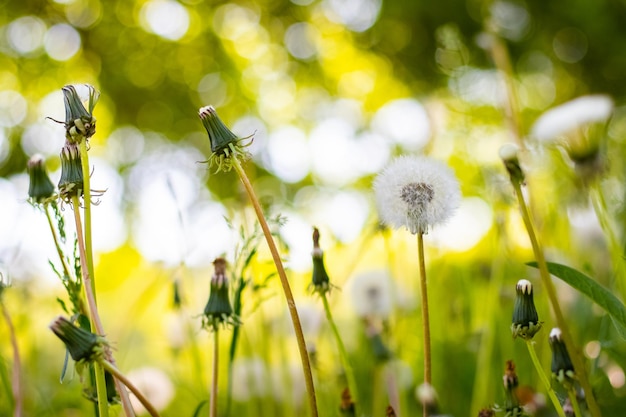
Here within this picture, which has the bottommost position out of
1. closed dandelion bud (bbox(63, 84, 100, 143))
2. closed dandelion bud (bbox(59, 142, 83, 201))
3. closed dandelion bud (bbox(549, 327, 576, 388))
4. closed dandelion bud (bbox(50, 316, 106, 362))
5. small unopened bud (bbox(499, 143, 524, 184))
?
closed dandelion bud (bbox(549, 327, 576, 388))

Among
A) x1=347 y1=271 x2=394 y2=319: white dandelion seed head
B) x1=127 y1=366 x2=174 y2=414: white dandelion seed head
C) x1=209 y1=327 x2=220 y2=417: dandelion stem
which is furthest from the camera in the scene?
x1=347 y1=271 x2=394 y2=319: white dandelion seed head

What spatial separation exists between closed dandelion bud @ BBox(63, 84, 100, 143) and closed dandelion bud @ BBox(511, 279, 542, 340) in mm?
296

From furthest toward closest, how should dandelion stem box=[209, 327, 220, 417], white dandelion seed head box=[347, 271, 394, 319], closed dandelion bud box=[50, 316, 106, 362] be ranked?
white dandelion seed head box=[347, 271, 394, 319]
dandelion stem box=[209, 327, 220, 417]
closed dandelion bud box=[50, 316, 106, 362]

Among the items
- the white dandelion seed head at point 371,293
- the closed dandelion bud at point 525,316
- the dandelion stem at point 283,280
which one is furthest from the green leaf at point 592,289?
the white dandelion seed head at point 371,293

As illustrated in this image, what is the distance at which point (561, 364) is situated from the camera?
426mm

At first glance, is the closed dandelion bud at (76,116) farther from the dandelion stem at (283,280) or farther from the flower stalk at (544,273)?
the flower stalk at (544,273)

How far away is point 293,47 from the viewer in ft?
15.4

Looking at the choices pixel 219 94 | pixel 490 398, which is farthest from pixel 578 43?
pixel 490 398

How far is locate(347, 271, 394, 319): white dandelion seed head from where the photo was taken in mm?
1103

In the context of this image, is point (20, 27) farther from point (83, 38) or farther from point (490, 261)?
point (490, 261)

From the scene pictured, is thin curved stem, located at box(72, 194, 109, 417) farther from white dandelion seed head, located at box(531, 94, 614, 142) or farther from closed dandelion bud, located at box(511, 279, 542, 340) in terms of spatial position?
white dandelion seed head, located at box(531, 94, 614, 142)

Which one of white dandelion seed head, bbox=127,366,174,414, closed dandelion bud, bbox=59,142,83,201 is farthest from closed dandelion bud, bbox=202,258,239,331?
white dandelion seed head, bbox=127,366,174,414

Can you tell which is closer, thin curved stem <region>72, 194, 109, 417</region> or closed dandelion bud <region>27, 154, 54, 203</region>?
thin curved stem <region>72, 194, 109, 417</region>

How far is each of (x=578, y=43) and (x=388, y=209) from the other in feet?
14.9
